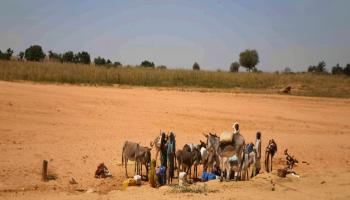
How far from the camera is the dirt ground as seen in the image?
12398 millimetres

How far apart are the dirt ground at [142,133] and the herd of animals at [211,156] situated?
504 millimetres

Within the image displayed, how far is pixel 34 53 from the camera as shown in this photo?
66438 millimetres

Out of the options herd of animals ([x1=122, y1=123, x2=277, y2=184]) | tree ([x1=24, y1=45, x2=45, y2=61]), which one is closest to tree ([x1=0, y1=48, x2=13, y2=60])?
tree ([x1=24, y1=45, x2=45, y2=61])

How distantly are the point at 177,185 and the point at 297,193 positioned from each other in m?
3.10

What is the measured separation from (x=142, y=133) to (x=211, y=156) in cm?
720

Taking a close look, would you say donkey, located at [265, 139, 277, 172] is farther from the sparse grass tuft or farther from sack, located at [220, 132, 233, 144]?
the sparse grass tuft

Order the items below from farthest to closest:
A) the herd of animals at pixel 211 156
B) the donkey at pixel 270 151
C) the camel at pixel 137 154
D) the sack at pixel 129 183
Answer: the donkey at pixel 270 151, the camel at pixel 137 154, the herd of animals at pixel 211 156, the sack at pixel 129 183

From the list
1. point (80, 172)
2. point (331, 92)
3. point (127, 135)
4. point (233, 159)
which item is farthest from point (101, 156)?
point (331, 92)

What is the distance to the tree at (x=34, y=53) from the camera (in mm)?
65375

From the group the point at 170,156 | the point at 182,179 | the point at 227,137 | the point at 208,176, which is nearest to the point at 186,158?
the point at 170,156

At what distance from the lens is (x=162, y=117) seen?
81.6ft

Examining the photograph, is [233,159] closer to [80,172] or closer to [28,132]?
[80,172]

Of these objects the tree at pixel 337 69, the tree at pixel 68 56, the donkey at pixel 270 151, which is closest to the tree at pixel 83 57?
the tree at pixel 68 56

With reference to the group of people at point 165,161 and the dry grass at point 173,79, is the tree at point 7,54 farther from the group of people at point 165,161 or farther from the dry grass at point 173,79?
the group of people at point 165,161
